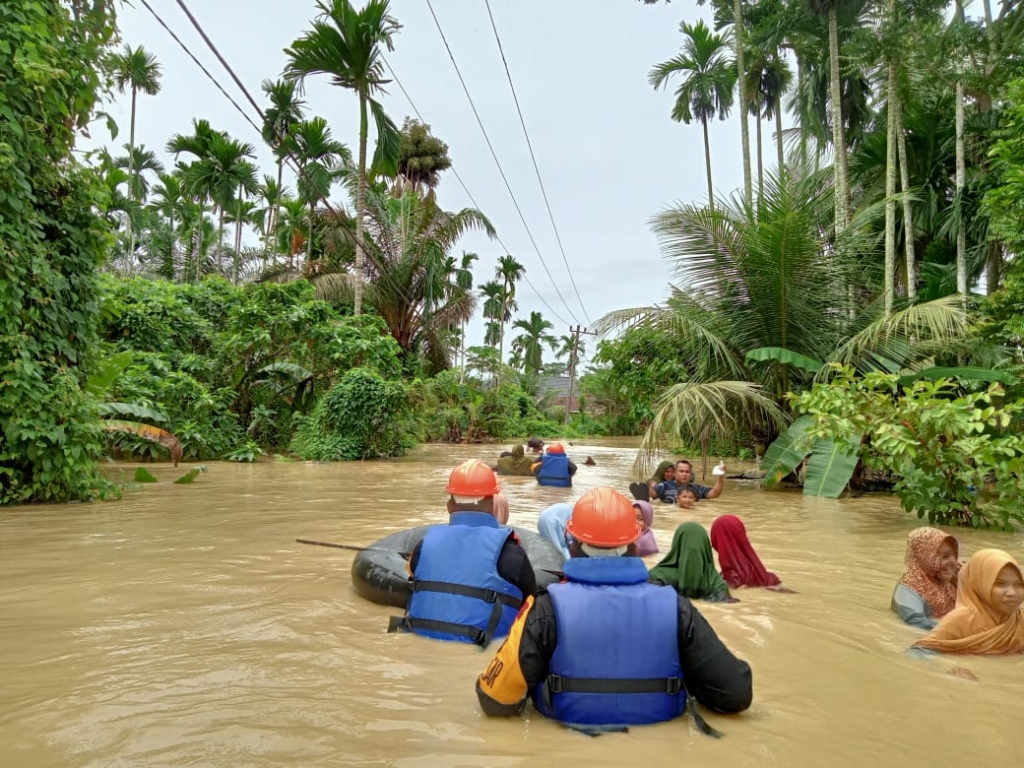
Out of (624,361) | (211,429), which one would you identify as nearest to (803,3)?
(624,361)

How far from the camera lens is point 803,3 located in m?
20.3

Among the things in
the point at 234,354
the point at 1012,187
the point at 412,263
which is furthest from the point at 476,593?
the point at 412,263

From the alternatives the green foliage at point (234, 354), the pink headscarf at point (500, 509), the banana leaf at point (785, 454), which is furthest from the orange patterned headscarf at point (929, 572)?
the green foliage at point (234, 354)

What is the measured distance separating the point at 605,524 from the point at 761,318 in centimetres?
Result: 1141

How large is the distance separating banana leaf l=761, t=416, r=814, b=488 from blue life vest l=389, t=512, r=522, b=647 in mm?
9154

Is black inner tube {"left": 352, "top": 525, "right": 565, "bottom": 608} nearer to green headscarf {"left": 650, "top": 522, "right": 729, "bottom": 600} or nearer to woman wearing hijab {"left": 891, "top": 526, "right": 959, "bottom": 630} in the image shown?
green headscarf {"left": 650, "top": 522, "right": 729, "bottom": 600}

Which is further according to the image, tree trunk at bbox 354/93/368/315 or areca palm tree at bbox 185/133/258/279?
areca palm tree at bbox 185/133/258/279

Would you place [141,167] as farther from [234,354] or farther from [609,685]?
[609,685]

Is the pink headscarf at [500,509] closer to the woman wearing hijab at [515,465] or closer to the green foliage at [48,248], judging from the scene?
the green foliage at [48,248]

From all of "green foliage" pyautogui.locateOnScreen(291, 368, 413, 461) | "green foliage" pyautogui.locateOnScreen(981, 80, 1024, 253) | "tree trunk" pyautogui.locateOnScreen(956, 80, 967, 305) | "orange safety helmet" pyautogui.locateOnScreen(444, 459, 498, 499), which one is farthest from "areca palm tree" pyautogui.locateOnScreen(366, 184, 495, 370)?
"orange safety helmet" pyautogui.locateOnScreen(444, 459, 498, 499)

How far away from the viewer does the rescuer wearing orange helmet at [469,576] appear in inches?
153

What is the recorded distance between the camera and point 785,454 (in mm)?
12188

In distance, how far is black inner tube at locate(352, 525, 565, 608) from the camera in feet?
16.1

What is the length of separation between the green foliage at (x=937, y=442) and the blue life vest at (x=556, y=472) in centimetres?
539
